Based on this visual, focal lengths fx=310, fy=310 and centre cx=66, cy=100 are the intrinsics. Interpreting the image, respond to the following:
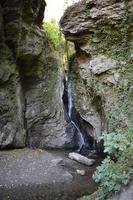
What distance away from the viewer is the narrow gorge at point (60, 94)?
9.15m

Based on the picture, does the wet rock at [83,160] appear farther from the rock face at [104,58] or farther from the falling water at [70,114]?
the falling water at [70,114]

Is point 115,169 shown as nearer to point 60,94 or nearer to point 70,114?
point 70,114

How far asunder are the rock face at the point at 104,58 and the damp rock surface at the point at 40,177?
171 centimetres

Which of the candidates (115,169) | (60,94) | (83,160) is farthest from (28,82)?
(115,169)

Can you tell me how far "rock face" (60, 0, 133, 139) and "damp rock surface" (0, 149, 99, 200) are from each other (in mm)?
1706

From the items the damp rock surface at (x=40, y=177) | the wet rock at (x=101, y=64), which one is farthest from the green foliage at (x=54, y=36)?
the damp rock surface at (x=40, y=177)

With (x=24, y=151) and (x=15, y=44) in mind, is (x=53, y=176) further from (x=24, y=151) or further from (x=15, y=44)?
(x=15, y=44)

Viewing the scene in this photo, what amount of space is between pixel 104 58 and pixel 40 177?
4239 mm

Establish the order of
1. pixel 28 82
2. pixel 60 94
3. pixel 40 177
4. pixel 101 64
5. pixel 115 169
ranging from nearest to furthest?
pixel 115 169 → pixel 40 177 → pixel 101 64 → pixel 28 82 → pixel 60 94

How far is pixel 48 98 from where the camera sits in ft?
42.6

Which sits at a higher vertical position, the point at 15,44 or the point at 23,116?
the point at 15,44

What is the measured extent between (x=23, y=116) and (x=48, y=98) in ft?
4.28

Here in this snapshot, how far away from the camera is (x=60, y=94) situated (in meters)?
13.2

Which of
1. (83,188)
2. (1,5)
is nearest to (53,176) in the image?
(83,188)
